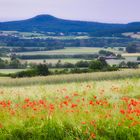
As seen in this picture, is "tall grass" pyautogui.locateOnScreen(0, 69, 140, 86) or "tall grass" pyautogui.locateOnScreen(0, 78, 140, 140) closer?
"tall grass" pyautogui.locateOnScreen(0, 78, 140, 140)

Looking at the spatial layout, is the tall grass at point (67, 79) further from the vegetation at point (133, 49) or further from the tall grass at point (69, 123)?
the vegetation at point (133, 49)

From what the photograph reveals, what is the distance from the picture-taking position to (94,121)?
9.29m

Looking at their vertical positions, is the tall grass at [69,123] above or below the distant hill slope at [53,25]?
above

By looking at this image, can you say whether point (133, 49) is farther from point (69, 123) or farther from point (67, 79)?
point (69, 123)

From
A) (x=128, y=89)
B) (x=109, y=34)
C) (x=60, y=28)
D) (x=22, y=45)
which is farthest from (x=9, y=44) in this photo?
(x=128, y=89)

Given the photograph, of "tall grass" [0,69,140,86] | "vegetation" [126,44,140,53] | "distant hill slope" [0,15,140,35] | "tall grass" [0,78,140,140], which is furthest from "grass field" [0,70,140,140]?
"distant hill slope" [0,15,140,35]

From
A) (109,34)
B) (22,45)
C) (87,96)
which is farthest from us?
(109,34)

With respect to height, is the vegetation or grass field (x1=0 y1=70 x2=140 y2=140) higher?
grass field (x1=0 y1=70 x2=140 y2=140)

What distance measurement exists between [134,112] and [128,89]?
547 centimetres

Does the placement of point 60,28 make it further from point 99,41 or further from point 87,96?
point 87,96

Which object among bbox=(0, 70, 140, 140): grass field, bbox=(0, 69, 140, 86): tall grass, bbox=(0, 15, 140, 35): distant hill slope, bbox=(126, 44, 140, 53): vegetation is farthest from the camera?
bbox=(0, 15, 140, 35): distant hill slope

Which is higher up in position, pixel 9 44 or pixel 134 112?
pixel 134 112

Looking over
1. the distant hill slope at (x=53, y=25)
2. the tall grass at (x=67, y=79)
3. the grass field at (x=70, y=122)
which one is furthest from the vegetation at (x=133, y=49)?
the grass field at (x=70, y=122)

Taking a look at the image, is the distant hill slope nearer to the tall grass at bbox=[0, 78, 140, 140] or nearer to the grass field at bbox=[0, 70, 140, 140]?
the grass field at bbox=[0, 70, 140, 140]
